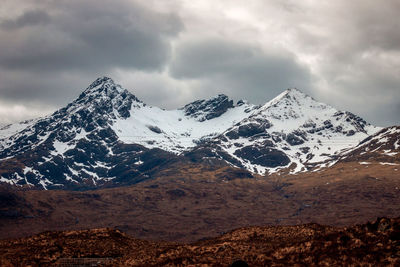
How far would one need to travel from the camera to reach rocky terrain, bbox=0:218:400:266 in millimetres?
42094

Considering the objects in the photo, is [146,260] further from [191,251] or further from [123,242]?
[123,242]

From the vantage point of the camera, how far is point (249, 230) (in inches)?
2275

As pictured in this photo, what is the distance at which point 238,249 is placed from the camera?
50094 mm

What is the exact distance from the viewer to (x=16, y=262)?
49.2 meters

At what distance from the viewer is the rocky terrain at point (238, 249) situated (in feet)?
138

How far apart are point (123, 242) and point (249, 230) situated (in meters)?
14.1

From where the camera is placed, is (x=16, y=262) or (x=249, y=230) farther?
(x=249, y=230)

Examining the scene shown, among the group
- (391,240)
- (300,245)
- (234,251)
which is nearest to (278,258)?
(300,245)

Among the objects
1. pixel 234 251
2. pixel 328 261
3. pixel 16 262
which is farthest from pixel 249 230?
pixel 16 262

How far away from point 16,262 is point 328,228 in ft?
105

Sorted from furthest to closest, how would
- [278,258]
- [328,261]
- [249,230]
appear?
[249,230]
[278,258]
[328,261]

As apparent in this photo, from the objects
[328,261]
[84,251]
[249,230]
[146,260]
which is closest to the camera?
[328,261]

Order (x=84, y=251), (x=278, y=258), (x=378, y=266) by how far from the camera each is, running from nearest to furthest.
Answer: (x=378, y=266)
(x=278, y=258)
(x=84, y=251)

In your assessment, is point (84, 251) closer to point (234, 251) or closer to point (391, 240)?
point (234, 251)
